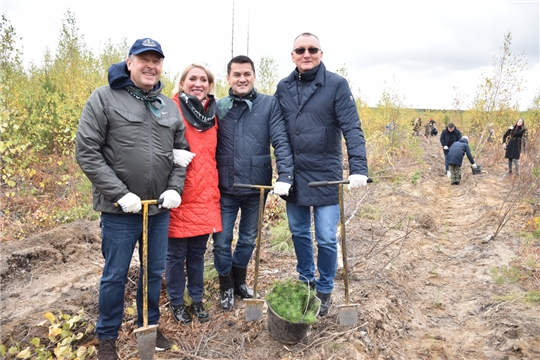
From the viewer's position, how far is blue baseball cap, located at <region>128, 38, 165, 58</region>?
257 centimetres

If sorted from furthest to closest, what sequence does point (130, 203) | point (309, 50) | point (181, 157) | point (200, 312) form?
point (200, 312) < point (309, 50) < point (181, 157) < point (130, 203)

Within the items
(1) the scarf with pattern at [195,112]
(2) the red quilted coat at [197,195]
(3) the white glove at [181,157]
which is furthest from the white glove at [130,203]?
(1) the scarf with pattern at [195,112]

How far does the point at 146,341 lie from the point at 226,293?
3.50 ft

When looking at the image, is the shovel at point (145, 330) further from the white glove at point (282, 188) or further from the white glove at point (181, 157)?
the white glove at point (282, 188)

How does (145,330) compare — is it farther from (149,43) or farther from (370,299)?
(370,299)

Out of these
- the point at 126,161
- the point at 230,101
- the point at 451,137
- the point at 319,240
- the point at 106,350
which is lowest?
the point at 106,350

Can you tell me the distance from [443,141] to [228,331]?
11.3 metres

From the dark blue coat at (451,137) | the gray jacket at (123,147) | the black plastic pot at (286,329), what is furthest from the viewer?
the dark blue coat at (451,137)

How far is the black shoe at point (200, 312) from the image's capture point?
11.2ft

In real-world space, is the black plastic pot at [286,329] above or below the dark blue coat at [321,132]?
below

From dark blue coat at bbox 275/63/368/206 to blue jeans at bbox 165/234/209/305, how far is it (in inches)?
38.3

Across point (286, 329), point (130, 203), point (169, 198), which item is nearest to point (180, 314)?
point (286, 329)

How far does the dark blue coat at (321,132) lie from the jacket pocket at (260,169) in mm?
257

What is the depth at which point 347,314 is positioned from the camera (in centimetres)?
317
